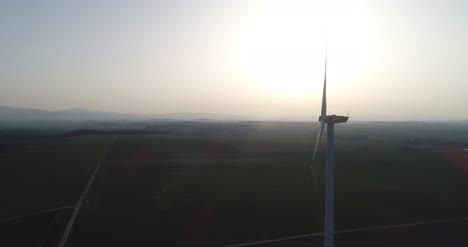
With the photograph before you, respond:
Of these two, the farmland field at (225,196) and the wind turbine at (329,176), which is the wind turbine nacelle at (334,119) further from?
the farmland field at (225,196)

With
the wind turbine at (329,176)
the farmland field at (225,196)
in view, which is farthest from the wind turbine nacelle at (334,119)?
the farmland field at (225,196)

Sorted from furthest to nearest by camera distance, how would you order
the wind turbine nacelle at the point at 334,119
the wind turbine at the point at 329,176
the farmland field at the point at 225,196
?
1. the farmland field at the point at 225,196
2. the wind turbine at the point at 329,176
3. the wind turbine nacelle at the point at 334,119

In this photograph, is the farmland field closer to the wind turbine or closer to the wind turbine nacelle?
the wind turbine

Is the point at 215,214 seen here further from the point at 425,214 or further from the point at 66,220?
the point at 425,214

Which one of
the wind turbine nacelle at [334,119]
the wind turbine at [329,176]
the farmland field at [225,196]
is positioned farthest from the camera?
the farmland field at [225,196]

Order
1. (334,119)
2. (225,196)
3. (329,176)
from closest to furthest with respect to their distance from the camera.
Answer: (334,119)
(329,176)
(225,196)

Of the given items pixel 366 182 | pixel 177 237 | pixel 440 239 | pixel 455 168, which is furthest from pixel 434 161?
pixel 177 237

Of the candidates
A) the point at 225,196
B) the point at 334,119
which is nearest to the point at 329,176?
the point at 334,119

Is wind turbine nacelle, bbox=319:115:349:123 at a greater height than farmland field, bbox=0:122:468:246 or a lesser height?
greater

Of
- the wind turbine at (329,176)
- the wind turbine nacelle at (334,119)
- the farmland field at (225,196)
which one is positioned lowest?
the farmland field at (225,196)

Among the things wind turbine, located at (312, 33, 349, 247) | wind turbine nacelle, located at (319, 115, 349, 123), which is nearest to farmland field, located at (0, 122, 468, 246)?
wind turbine, located at (312, 33, 349, 247)

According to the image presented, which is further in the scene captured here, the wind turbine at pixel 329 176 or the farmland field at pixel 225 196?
the farmland field at pixel 225 196

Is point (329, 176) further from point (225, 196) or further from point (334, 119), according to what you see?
point (225, 196)
